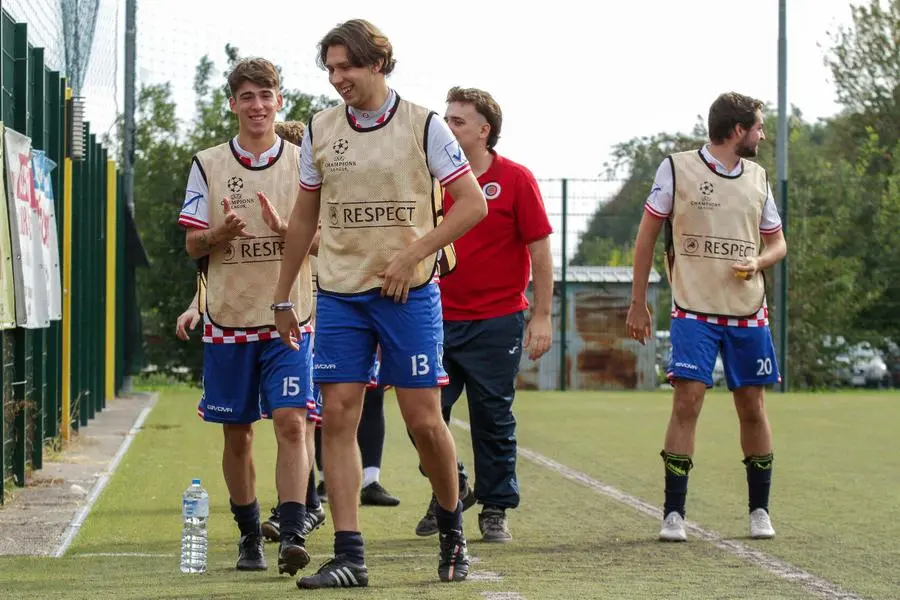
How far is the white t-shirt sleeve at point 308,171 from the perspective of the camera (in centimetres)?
617

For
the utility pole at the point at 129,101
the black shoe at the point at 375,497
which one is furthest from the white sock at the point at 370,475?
the utility pole at the point at 129,101

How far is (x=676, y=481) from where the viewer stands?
7.77 m

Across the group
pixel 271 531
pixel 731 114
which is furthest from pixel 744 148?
pixel 271 531

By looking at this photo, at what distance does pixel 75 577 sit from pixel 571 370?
20281 millimetres

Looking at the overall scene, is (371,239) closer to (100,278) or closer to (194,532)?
(194,532)

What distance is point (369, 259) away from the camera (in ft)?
19.7

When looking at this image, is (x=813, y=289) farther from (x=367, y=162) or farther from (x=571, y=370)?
(x=367, y=162)

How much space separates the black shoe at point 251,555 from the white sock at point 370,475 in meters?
2.56

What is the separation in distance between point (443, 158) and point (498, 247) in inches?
80.0

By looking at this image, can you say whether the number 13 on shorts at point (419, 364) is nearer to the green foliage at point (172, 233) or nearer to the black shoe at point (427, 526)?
the black shoe at point (427, 526)

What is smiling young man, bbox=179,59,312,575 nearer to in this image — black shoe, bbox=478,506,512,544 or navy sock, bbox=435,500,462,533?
navy sock, bbox=435,500,462,533

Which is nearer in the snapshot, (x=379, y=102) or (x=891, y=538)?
(x=379, y=102)

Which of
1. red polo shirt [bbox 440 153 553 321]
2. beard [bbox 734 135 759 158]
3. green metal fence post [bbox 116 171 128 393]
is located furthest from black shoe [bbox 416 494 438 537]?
green metal fence post [bbox 116 171 128 393]

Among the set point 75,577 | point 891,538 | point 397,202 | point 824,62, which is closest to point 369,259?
point 397,202
